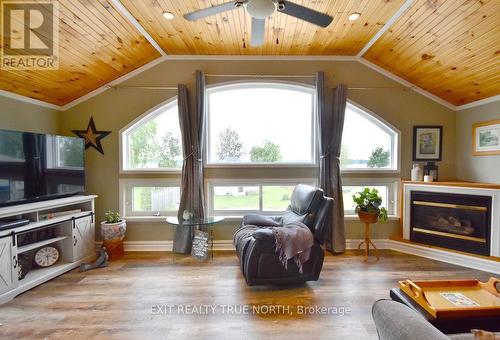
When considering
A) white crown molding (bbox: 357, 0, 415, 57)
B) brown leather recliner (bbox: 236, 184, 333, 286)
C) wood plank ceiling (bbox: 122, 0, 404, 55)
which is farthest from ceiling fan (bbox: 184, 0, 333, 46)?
brown leather recliner (bbox: 236, 184, 333, 286)

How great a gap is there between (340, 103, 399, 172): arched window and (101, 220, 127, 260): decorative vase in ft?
11.3

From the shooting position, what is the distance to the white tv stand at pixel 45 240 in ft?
7.54

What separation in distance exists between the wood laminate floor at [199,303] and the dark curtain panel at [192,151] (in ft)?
2.74

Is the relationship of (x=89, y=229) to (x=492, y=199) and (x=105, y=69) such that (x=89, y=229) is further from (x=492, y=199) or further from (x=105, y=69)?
(x=492, y=199)

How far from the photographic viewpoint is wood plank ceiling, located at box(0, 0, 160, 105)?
240 cm

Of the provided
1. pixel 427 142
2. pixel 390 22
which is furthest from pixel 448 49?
pixel 427 142

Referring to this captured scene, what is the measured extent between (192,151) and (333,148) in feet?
6.95

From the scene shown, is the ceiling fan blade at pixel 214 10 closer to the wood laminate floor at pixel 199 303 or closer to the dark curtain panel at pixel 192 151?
the dark curtain panel at pixel 192 151

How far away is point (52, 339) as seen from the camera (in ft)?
6.03

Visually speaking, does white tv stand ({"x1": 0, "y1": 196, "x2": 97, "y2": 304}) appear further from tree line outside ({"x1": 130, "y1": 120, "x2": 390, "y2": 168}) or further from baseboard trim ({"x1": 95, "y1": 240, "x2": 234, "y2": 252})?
tree line outside ({"x1": 130, "y1": 120, "x2": 390, "y2": 168})

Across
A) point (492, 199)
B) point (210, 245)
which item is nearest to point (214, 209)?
point (210, 245)

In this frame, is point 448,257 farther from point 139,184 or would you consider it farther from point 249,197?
point 139,184

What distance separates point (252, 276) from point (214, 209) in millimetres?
Result: 1537

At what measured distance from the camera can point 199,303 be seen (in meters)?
2.28
